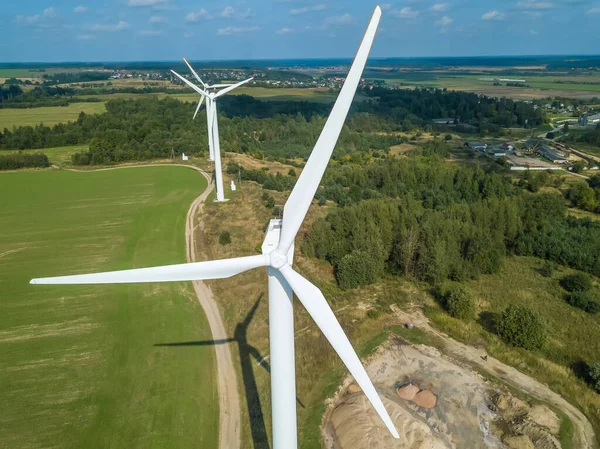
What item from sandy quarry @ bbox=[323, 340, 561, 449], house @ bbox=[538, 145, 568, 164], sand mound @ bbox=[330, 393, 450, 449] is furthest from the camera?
house @ bbox=[538, 145, 568, 164]

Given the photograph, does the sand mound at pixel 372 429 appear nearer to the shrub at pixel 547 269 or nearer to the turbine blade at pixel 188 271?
the turbine blade at pixel 188 271

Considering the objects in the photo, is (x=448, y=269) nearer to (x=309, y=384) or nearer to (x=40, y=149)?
(x=309, y=384)

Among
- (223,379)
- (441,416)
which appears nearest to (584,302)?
(441,416)

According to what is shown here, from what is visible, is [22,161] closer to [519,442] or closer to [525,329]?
[525,329]

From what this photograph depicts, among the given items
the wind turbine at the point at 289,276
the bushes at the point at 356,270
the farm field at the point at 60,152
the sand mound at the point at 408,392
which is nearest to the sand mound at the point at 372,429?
the sand mound at the point at 408,392

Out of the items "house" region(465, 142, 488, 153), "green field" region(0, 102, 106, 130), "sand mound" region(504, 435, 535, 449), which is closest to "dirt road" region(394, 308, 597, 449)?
"sand mound" region(504, 435, 535, 449)

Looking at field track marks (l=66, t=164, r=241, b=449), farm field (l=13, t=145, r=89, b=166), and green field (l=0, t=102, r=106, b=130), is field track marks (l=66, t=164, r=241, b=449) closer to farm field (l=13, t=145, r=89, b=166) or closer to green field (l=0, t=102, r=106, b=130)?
farm field (l=13, t=145, r=89, b=166)
